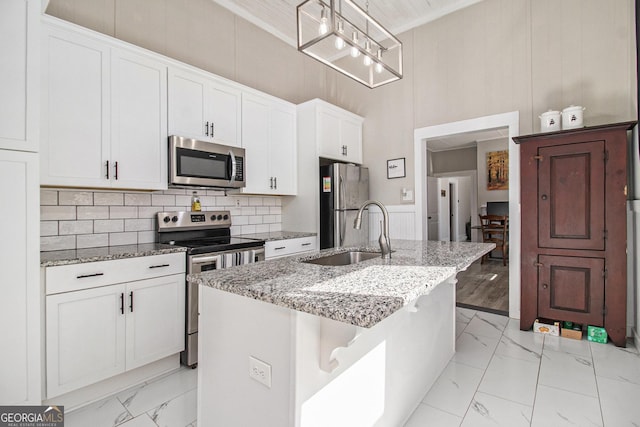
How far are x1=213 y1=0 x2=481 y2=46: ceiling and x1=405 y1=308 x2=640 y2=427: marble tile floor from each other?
3.41 m

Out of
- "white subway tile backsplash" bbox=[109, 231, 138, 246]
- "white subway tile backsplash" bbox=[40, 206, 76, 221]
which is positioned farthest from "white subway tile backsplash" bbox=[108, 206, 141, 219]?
"white subway tile backsplash" bbox=[40, 206, 76, 221]

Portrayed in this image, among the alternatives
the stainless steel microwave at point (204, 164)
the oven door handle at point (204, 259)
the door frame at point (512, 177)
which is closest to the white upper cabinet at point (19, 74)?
the stainless steel microwave at point (204, 164)

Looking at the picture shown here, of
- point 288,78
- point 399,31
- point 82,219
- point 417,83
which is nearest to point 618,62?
point 417,83

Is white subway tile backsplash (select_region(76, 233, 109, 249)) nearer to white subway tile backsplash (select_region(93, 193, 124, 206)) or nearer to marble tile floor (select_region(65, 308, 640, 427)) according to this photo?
white subway tile backsplash (select_region(93, 193, 124, 206))

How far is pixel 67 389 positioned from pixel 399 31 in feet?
14.8

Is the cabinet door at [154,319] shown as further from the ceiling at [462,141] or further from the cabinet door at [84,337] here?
the ceiling at [462,141]

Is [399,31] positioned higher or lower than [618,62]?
higher

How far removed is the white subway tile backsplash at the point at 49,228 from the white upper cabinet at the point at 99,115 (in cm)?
37

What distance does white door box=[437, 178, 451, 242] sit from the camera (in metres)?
7.18

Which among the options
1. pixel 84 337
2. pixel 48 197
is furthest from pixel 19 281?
pixel 48 197

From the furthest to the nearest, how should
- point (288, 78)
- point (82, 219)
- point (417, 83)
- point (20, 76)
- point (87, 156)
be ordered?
1. point (288, 78)
2. point (417, 83)
3. point (82, 219)
4. point (87, 156)
5. point (20, 76)

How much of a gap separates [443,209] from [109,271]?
6971 millimetres

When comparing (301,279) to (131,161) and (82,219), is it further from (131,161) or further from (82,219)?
(82,219)

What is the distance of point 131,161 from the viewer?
7.67 feet
